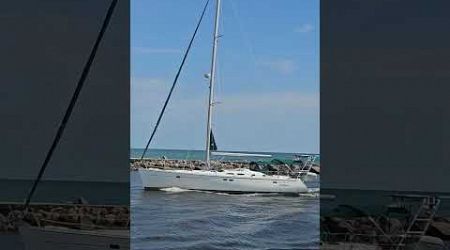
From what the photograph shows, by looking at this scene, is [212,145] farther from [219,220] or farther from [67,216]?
[67,216]

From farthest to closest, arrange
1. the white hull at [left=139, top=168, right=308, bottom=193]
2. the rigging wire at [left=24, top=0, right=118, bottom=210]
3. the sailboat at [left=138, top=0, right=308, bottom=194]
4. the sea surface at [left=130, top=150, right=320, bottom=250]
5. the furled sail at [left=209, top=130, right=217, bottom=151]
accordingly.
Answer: the white hull at [left=139, top=168, right=308, bottom=193]
the sailboat at [left=138, top=0, right=308, bottom=194]
the furled sail at [left=209, top=130, right=217, bottom=151]
the sea surface at [left=130, top=150, right=320, bottom=250]
the rigging wire at [left=24, top=0, right=118, bottom=210]

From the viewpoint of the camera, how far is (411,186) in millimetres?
4113

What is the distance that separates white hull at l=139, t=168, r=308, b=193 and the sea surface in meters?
0.26

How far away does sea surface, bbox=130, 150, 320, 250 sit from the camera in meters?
5.87

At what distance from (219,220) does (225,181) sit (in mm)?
1999

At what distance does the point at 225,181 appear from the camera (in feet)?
32.0

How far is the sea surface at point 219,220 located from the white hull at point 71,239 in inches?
43.3

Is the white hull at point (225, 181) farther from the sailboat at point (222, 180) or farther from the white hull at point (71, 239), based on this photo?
the white hull at point (71, 239)

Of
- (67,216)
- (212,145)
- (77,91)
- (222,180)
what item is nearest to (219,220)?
(212,145)

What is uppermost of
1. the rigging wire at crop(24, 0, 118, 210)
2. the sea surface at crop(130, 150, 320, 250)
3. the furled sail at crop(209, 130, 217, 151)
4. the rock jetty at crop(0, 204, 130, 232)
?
the rigging wire at crop(24, 0, 118, 210)

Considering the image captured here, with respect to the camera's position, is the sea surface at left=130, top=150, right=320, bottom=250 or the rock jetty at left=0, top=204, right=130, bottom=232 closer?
the rock jetty at left=0, top=204, right=130, bottom=232

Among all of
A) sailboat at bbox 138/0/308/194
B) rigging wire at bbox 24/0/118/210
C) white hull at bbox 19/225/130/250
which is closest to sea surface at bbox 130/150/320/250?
sailboat at bbox 138/0/308/194

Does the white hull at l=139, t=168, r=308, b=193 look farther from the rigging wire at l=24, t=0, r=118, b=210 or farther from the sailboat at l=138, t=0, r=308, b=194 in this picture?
the rigging wire at l=24, t=0, r=118, b=210

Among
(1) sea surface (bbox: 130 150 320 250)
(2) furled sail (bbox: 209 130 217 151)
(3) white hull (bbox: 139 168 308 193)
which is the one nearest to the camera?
(1) sea surface (bbox: 130 150 320 250)
